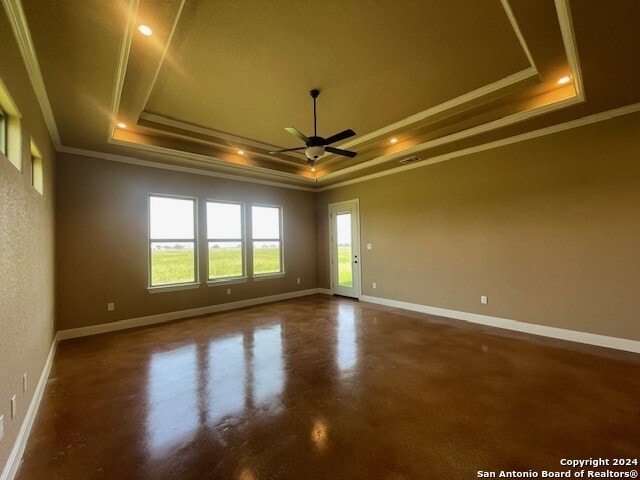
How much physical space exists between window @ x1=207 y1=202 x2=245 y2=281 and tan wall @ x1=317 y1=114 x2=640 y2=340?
3.21 meters

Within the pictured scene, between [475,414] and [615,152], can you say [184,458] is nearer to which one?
[475,414]

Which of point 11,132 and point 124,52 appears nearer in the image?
point 11,132

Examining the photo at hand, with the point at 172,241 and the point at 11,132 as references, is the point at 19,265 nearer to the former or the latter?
the point at 11,132

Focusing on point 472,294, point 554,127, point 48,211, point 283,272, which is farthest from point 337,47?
point 283,272

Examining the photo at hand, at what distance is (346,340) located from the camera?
→ 391 cm

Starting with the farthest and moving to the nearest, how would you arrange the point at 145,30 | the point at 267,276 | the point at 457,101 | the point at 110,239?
the point at 267,276, the point at 110,239, the point at 457,101, the point at 145,30

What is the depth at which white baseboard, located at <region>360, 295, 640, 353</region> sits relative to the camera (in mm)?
3384

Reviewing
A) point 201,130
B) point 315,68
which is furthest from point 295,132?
point 201,130

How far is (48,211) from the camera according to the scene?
11.1 ft

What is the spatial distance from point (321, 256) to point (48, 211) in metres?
5.39

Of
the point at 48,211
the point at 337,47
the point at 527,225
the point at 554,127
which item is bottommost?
the point at 527,225

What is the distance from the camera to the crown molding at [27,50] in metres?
1.76

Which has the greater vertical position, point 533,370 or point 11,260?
point 11,260

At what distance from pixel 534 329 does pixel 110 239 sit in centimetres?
665
